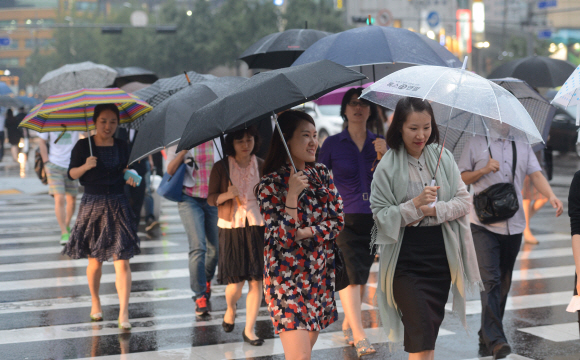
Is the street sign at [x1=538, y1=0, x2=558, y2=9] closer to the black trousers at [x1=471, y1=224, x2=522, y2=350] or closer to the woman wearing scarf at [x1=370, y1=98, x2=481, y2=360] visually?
the black trousers at [x1=471, y1=224, x2=522, y2=350]

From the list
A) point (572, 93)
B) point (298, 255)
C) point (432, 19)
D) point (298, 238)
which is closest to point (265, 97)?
point (298, 238)

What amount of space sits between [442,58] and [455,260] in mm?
2180

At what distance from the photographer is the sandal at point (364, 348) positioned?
559cm

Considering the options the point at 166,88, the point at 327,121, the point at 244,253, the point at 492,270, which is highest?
the point at 166,88

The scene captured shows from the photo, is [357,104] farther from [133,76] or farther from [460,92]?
[133,76]

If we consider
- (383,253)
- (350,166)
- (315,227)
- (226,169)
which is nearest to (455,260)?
(383,253)

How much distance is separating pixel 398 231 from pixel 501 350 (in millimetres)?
1840

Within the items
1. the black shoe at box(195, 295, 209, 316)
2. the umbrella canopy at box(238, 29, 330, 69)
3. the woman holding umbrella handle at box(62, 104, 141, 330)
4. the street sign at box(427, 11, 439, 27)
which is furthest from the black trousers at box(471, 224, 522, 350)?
the street sign at box(427, 11, 439, 27)

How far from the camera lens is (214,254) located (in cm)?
718

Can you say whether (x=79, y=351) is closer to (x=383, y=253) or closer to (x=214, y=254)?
(x=214, y=254)

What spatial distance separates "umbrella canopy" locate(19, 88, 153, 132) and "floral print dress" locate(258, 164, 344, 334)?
2.46 metres

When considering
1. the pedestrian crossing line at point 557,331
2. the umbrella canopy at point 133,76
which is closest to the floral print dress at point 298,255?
the pedestrian crossing line at point 557,331

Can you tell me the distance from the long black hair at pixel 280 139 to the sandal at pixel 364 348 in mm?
1930

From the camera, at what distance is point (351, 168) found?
5.87 metres
